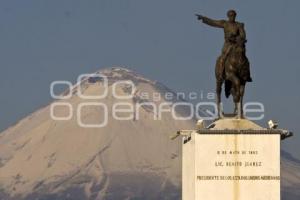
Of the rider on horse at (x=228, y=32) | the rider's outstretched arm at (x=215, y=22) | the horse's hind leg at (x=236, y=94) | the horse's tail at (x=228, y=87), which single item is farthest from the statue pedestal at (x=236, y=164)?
the rider's outstretched arm at (x=215, y=22)

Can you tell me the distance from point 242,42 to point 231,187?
4.19 metres

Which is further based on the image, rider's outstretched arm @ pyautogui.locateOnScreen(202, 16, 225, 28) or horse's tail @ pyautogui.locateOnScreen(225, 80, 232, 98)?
horse's tail @ pyautogui.locateOnScreen(225, 80, 232, 98)

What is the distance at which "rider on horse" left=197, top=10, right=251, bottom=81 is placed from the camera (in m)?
43.8

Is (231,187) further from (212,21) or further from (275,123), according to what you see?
(212,21)

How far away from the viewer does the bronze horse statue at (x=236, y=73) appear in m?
43.7

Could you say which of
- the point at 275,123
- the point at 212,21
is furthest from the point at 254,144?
the point at 212,21

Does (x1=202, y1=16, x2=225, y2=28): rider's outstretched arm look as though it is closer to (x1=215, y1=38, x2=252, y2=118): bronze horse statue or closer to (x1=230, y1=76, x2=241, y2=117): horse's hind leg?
(x1=215, y1=38, x2=252, y2=118): bronze horse statue

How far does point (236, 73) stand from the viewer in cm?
4388

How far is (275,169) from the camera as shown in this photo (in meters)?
43.2

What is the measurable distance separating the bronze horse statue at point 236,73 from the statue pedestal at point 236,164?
3.22 ft

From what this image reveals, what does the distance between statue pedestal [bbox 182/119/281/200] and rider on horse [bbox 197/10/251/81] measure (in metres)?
1.83

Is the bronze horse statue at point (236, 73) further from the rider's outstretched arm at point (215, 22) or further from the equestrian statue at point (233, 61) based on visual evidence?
the rider's outstretched arm at point (215, 22)

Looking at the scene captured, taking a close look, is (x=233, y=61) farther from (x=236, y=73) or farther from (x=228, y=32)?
(x=228, y=32)

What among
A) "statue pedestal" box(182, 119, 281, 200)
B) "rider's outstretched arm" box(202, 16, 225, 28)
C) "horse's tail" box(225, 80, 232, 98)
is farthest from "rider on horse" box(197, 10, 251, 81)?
"statue pedestal" box(182, 119, 281, 200)
